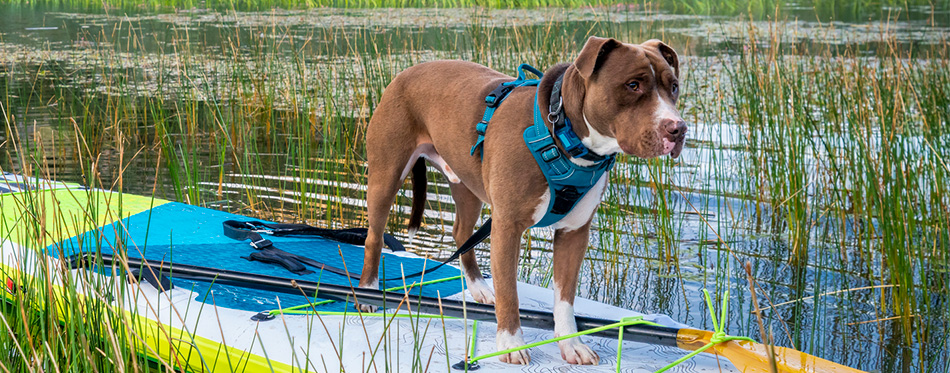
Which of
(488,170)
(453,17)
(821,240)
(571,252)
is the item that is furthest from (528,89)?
(453,17)

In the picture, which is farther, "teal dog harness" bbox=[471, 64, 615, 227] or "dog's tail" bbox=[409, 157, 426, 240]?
"dog's tail" bbox=[409, 157, 426, 240]

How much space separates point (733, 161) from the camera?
19.2 feet

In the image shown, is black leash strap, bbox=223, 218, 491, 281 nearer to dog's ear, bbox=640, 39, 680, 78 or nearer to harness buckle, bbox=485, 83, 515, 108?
harness buckle, bbox=485, 83, 515, 108

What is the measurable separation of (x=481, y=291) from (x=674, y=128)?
137 cm

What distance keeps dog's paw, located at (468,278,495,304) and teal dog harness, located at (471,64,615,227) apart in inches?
30.9

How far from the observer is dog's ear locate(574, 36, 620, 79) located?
2.09 m

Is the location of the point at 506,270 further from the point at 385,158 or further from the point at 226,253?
the point at 226,253

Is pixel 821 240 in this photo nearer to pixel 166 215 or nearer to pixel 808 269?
pixel 808 269

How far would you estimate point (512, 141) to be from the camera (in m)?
2.34

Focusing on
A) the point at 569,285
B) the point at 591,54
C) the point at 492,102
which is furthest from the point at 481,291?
the point at 591,54

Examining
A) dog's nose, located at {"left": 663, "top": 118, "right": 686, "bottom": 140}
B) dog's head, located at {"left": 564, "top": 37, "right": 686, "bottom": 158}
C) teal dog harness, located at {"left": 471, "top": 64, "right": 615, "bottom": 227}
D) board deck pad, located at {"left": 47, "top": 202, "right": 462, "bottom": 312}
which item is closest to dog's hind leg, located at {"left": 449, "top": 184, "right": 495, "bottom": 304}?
board deck pad, located at {"left": 47, "top": 202, "right": 462, "bottom": 312}

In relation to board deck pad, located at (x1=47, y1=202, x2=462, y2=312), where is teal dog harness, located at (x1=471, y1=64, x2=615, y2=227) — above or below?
above

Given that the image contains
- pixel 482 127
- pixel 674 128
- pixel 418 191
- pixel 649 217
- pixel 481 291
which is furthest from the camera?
pixel 649 217

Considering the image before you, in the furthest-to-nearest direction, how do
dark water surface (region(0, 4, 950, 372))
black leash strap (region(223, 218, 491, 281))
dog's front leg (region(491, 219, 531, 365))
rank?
dark water surface (region(0, 4, 950, 372)) < black leash strap (region(223, 218, 491, 281)) < dog's front leg (region(491, 219, 531, 365))
